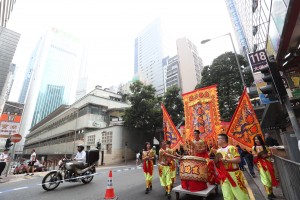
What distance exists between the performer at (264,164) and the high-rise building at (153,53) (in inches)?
3737

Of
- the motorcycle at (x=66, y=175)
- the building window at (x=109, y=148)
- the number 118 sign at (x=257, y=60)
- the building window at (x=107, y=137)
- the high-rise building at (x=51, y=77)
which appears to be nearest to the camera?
the motorcycle at (x=66, y=175)

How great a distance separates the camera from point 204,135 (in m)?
6.72

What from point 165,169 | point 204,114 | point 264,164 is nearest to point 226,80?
point 204,114

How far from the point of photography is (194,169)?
4816mm

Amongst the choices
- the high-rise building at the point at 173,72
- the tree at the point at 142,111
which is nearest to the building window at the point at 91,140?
the tree at the point at 142,111

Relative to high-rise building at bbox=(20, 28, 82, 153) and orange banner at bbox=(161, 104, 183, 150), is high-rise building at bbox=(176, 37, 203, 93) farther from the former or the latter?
high-rise building at bbox=(20, 28, 82, 153)

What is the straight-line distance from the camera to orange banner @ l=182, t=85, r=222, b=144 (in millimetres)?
6617

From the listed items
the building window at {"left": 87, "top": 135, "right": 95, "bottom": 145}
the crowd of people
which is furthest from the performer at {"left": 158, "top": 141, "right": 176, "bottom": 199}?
the building window at {"left": 87, "top": 135, "right": 95, "bottom": 145}

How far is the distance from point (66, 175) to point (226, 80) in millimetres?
24738

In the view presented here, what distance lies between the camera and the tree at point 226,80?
2502 centimetres

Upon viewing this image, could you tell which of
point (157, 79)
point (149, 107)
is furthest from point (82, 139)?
point (157, 79)

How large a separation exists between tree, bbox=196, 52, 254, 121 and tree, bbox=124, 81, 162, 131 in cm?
893

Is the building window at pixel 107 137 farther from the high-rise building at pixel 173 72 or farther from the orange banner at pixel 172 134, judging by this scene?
the high-rise building at pixel 173 72

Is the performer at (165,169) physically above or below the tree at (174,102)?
below
